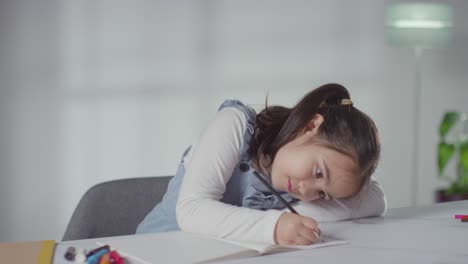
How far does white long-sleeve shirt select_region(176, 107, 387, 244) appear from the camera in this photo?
1.16 metres

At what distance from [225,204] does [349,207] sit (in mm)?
310

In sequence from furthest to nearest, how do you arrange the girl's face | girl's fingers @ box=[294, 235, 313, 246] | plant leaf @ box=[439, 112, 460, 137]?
plant leaf @ box=[439, 112, 460, 137] < the girl's face < girl's fingers @ box=[294, 235, 313, 246]

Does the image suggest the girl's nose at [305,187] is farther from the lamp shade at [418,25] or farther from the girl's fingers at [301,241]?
the lamp shade at [418,25]

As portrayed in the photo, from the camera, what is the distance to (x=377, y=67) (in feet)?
13.4

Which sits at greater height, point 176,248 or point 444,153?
point 176,248

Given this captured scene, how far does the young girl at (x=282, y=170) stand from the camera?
1.17m

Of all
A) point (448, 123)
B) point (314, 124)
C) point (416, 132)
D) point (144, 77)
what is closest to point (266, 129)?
point (314, 124)

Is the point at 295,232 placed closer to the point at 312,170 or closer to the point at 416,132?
the point at 312,170

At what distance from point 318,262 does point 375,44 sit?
324 centimetres

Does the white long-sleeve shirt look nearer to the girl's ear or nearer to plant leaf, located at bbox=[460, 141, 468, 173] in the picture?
the girl's ear

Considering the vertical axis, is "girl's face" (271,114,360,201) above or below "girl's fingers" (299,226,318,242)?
above

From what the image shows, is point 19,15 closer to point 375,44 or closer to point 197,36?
point 197,36

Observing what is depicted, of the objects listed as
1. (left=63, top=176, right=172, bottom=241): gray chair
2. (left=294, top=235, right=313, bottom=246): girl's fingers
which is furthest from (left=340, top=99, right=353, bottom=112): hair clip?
(left=63, top=176, right=172, bottom=241): gray chair

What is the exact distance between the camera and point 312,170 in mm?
1258
